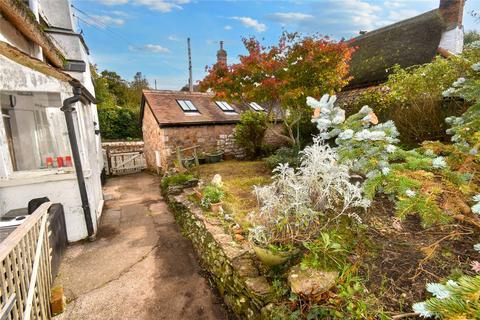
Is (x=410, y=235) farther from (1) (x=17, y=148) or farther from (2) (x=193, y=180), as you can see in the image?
(1) (x=17, y=148)

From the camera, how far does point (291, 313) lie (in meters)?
2.21

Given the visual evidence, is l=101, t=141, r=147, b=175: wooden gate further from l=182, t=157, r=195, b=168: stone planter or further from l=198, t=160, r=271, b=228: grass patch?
l=198, t=160, r=271, b=228: grass patch

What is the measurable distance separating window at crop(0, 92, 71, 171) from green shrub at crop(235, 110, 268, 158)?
7673 mm

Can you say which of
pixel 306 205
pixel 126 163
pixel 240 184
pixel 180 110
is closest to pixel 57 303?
pixel 306 205

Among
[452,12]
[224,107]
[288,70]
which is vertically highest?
[452,12]

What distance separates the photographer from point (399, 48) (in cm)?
1169

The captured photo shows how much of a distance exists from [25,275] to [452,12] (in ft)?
60.0

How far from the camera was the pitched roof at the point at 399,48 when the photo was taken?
10.8 m

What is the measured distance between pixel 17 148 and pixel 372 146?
252 inches

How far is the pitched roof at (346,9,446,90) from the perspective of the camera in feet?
35.5

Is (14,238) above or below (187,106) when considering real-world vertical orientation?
below

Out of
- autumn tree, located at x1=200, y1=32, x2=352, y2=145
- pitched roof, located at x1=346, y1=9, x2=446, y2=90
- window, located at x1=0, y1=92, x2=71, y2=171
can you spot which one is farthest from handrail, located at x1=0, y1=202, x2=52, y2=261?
pitched roof, located at x1=346, y1=9, x2=446, y2=90

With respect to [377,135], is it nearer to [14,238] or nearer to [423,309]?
[423,309]

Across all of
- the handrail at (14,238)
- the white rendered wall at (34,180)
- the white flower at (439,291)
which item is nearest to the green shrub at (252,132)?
the white rendered wall at (34,180)
